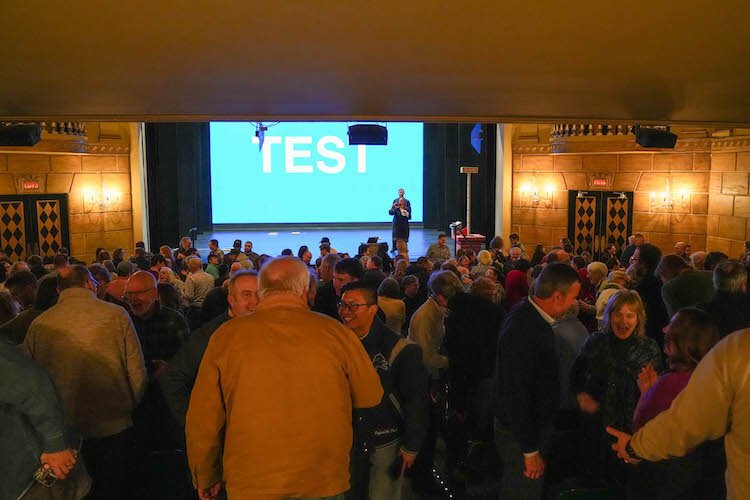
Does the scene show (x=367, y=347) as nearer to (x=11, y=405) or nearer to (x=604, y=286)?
(x=11, y=405)

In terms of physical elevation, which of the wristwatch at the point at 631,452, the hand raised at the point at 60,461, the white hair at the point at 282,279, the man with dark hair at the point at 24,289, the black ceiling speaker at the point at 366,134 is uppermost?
the black ceiling speaker at the point at 366,134

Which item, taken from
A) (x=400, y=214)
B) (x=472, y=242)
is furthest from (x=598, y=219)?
(x=400, y=214)

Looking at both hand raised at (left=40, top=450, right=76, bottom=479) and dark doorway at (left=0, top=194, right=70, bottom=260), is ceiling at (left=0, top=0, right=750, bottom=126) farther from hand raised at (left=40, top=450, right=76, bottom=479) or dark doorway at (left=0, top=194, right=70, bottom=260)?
dark doorway at (left=0, top=194, right=70, bottom=260)

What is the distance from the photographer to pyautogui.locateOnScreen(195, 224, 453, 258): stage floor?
1656 cm

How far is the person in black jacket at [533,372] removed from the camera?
298 cm

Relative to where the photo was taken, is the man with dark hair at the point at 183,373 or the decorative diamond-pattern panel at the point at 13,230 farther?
the decorative diamond-pattern panel at the point at 13,230

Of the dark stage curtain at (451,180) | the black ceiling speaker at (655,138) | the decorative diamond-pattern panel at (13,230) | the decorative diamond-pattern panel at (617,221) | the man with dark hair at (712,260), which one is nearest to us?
the man with dark hair at (712,260)

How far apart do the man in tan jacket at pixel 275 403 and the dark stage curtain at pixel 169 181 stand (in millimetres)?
13268

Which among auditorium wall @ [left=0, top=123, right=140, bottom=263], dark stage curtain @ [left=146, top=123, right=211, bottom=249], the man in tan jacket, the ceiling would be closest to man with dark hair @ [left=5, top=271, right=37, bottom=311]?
the ceiling

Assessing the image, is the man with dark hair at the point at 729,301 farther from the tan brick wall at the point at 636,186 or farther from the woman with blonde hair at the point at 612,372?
the tan brick wall at the point at 636,186

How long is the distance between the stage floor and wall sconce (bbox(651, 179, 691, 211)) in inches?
197

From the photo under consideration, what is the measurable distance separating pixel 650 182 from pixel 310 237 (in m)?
8.97

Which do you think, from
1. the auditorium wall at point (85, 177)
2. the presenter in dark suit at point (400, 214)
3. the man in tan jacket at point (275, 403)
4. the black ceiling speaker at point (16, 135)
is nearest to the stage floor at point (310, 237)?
the presenter in dark suit at point (400, 214)

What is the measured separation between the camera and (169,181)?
51.3 ft
